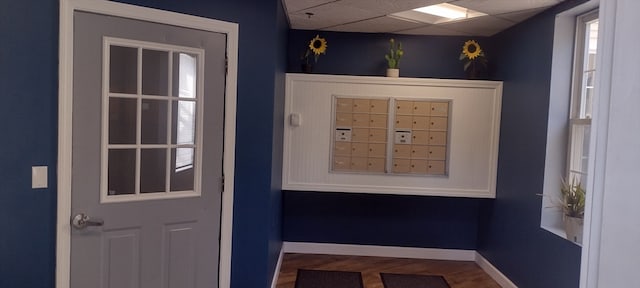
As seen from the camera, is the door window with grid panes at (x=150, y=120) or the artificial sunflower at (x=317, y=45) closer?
the door window with grid panes at (x=150, y=120)

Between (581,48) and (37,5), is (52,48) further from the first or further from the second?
(581,48)

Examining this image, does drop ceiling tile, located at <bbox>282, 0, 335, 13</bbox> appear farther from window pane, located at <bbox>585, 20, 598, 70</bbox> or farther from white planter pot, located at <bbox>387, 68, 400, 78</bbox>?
window pane, located at <bbox>585, 20, 598, 70</bbox>

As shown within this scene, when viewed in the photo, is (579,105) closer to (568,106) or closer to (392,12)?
(568,106)

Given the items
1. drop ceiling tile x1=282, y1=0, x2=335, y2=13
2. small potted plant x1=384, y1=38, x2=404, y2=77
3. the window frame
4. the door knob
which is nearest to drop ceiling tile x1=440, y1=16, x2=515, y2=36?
small potted plant x1=384, y1=38, x2=404, y2=77

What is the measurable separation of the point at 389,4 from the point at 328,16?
24.6 inches

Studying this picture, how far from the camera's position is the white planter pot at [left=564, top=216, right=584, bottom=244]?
8.82 ft

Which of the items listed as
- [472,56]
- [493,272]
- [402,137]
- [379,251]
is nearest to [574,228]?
[493,272]

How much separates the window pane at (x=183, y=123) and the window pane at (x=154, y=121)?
52 mm

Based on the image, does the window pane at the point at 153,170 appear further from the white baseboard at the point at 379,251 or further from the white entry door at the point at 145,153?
the white baseboard at the point at 379,251

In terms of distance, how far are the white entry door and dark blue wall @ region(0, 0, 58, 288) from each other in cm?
11

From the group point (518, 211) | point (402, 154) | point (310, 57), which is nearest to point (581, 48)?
point (518, 211)

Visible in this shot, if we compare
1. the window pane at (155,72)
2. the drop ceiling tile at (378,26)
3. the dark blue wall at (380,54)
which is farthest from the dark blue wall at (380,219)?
the window pane at (155,72)

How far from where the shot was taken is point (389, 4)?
122 inches

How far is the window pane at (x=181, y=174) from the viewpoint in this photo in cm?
249
